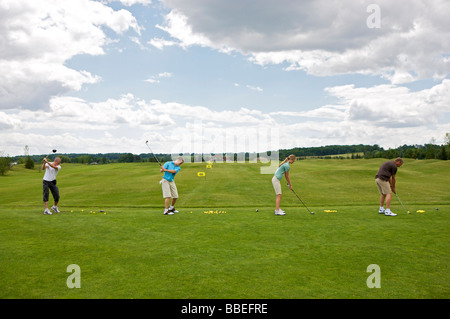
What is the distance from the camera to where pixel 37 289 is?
605 cm

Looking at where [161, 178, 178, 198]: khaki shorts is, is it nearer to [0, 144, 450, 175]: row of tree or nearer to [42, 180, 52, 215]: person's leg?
[42, 180, 52, 215]: person's leg

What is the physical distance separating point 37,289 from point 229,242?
16.3 ft

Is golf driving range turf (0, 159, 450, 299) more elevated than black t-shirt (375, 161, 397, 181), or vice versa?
black t-shirt (375, 161, 397, 181)

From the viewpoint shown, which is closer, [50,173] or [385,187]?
[385,187]

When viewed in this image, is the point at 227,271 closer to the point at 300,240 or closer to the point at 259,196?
the point at 300,240

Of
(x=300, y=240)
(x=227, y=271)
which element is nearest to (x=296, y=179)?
(x=300, y=240)

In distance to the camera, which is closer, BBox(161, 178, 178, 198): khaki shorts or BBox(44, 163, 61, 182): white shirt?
BBox(161, 178, 178, 198): khaki shorts

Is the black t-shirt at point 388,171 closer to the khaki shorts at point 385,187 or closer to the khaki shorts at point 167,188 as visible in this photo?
the khaki shorts at point 385,187

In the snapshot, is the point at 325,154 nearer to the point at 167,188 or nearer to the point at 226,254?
the point at 167,188

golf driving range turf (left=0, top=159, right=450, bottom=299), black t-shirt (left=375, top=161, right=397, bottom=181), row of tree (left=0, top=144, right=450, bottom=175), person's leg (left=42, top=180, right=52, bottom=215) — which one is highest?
row of tree (left=0, top=144, right=450, bottom=175)

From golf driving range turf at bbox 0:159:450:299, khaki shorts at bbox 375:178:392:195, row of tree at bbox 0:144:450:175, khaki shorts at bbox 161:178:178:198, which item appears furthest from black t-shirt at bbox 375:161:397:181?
row of tree at bbox 0:144:450:175

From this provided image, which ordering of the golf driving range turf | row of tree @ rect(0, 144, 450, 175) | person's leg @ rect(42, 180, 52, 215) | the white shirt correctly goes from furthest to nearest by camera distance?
row of tree @ rect(0, 144, 450, 175)
the white shirt
person's leg @ rect(42, 180, 52, 215)
the golf driving range turf

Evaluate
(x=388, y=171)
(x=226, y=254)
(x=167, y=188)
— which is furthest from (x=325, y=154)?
(x=226, y=254)
